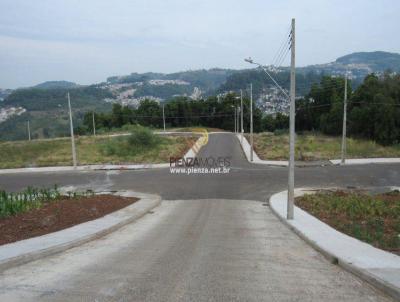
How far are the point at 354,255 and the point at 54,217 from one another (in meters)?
9.54

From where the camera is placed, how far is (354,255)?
28.0ft

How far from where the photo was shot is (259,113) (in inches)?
4584

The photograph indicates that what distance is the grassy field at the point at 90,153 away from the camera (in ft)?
142

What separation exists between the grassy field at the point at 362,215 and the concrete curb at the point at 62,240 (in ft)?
23.5

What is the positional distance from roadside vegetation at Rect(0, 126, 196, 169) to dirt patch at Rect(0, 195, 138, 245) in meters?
24.4

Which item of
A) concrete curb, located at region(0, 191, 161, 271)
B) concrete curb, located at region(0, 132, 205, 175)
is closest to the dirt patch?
concrete curb, located at region(0, 191, 161, 271)

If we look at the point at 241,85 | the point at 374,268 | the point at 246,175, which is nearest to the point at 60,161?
the point at 246,175

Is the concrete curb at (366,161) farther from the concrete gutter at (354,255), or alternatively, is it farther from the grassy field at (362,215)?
the concrete gutter at (354,255)

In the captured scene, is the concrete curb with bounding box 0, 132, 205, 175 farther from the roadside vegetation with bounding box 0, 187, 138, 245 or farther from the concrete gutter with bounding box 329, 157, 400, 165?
the roadside vegetation with bounding box 0, 187, 138, 245

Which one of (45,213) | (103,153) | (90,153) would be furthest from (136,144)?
(45,213)

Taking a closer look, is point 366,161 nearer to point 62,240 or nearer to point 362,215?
point 362,215

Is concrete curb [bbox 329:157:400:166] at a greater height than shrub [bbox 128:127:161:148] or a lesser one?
lesser

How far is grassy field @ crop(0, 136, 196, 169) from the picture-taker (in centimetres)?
4322

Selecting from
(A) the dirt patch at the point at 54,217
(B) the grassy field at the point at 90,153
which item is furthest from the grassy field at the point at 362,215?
(B) the grassy field at the point at 90,153
